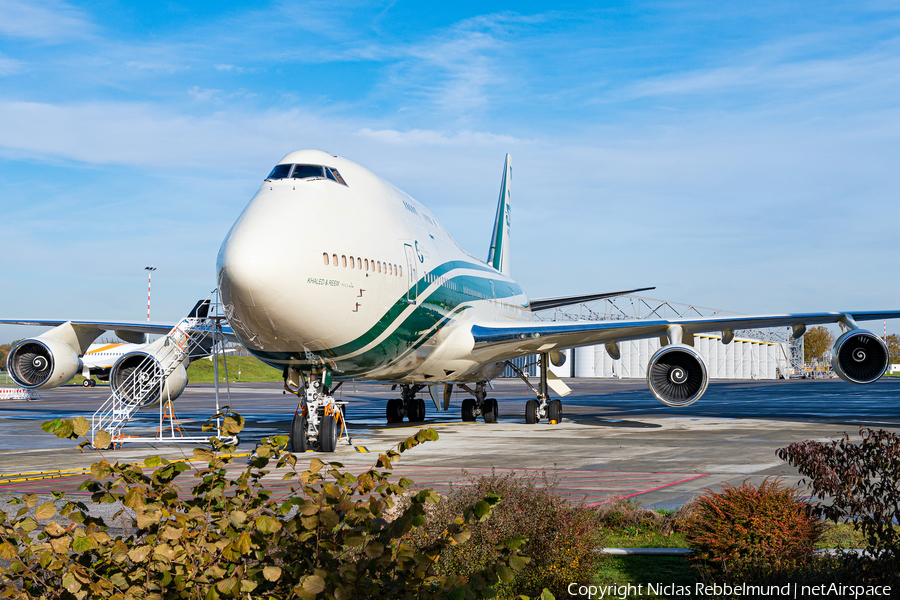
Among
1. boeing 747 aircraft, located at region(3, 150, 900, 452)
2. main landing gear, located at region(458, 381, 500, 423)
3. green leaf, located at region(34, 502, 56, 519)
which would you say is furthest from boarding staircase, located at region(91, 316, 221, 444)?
green leaf, located at region(34, 502, 56, 519)

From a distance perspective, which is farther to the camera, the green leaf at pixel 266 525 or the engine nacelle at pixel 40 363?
the engine nacelle at pixel 40 363

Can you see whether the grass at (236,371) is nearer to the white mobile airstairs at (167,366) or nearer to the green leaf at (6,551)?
the white mobile airstairs at (167,366)

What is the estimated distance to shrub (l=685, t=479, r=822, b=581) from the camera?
5.21 metres

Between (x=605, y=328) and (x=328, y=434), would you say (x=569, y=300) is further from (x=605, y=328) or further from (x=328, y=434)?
(x=328, y=434)

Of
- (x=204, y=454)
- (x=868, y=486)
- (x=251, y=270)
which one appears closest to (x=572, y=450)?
(x=251, y=270)

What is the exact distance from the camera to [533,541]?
17.9 ft

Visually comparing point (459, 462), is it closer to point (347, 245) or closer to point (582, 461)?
point (582, 461)

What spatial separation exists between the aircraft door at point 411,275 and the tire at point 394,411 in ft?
27.4

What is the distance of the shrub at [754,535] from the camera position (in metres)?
5.21

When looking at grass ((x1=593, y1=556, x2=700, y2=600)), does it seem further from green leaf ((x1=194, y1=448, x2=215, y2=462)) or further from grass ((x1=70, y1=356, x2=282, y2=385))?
grass ((x1=70, y1=356, x2=282, y2=385))

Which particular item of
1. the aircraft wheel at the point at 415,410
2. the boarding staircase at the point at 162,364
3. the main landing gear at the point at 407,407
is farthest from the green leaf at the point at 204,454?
the aircraft wheel at the point at 415,410

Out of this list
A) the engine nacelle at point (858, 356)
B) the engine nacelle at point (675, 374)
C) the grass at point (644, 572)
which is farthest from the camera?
the engine nacelle at point (858, 356)

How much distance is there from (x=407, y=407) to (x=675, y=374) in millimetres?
9232

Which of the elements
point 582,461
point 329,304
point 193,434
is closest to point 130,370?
point 193,434
